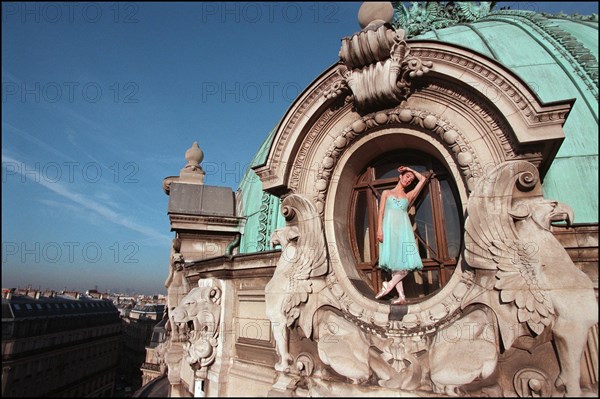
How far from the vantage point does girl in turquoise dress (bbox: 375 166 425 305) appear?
6699 mm

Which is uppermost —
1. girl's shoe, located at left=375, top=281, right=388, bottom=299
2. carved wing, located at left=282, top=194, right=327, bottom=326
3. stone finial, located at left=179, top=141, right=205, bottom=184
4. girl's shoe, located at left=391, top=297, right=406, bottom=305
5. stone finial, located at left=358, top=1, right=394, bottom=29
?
stone finial, located at left=358, top=1, right=394, bottom=29

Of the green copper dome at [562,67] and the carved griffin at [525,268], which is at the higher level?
the green copper dome at [562,67]

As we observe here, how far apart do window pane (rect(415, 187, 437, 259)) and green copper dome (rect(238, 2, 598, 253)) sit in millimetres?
2146

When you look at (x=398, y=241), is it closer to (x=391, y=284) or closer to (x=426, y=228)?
(x=391, y=284)

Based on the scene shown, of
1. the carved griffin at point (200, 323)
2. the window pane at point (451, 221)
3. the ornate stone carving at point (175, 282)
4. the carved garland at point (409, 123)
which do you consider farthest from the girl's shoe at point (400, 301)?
the ornate stone carving at point (175, 282)

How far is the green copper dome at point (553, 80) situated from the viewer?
6770 millimetres

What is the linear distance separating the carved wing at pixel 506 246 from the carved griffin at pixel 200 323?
5.58 m

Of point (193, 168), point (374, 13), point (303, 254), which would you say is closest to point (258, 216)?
→ point (193, 168)

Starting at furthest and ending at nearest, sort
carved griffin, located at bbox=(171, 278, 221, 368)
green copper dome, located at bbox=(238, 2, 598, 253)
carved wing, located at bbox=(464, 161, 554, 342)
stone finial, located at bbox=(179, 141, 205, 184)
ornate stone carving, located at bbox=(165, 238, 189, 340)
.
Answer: stone finial, located at bbox=(179, 141, 205, 184)
ornate stone carving, located at bbox=(165, 238, 189, 340)
carved griffin, located at bbox=(171, 278, 221, 368)
green copper dome, located at bbox=(238, 2, 598, 253)
carved wing, located at bbox=(464, 161, 554, 342)

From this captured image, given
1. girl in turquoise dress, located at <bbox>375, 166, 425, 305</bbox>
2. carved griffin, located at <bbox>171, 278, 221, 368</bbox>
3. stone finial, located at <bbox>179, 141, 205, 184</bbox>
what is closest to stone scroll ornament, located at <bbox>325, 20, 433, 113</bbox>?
girl in turquoise dress, located at <bbox>375, 166, 425, 305</bbox>

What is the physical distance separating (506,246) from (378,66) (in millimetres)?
3940

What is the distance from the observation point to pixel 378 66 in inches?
269

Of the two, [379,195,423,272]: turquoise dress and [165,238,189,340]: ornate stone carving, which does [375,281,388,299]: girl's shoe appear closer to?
[379,195,423,272]: turquoise dress

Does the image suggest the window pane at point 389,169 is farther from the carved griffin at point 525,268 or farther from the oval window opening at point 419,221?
the carved griffin at point 525,268
